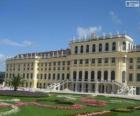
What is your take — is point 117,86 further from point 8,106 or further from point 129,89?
point 8,106

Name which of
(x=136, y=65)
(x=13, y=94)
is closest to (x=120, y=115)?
(x=13, y=94)

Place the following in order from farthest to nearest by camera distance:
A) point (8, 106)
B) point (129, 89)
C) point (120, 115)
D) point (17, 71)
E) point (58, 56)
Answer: point (17, 71) < point (58, 56) < point (129, 89) < point (8, 106) < point (120, 115)

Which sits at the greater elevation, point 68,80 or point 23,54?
point 23,54

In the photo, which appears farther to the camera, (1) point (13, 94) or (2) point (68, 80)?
(2) point (68, 80)

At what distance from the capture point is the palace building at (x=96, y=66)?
61.8 meters

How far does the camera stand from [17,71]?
299 feet

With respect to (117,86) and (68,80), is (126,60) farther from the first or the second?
(68,80)

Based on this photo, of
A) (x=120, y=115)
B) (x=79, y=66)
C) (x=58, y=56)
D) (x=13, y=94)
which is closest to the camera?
(x=120, y=115)

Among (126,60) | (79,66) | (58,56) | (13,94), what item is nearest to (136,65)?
(126,60)

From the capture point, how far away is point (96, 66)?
66.4 metres

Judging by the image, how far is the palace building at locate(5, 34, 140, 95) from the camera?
61.8 metres

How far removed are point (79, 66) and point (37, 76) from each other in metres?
18.8

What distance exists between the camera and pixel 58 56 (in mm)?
79000

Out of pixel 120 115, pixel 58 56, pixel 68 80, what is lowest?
pixel 120 115
